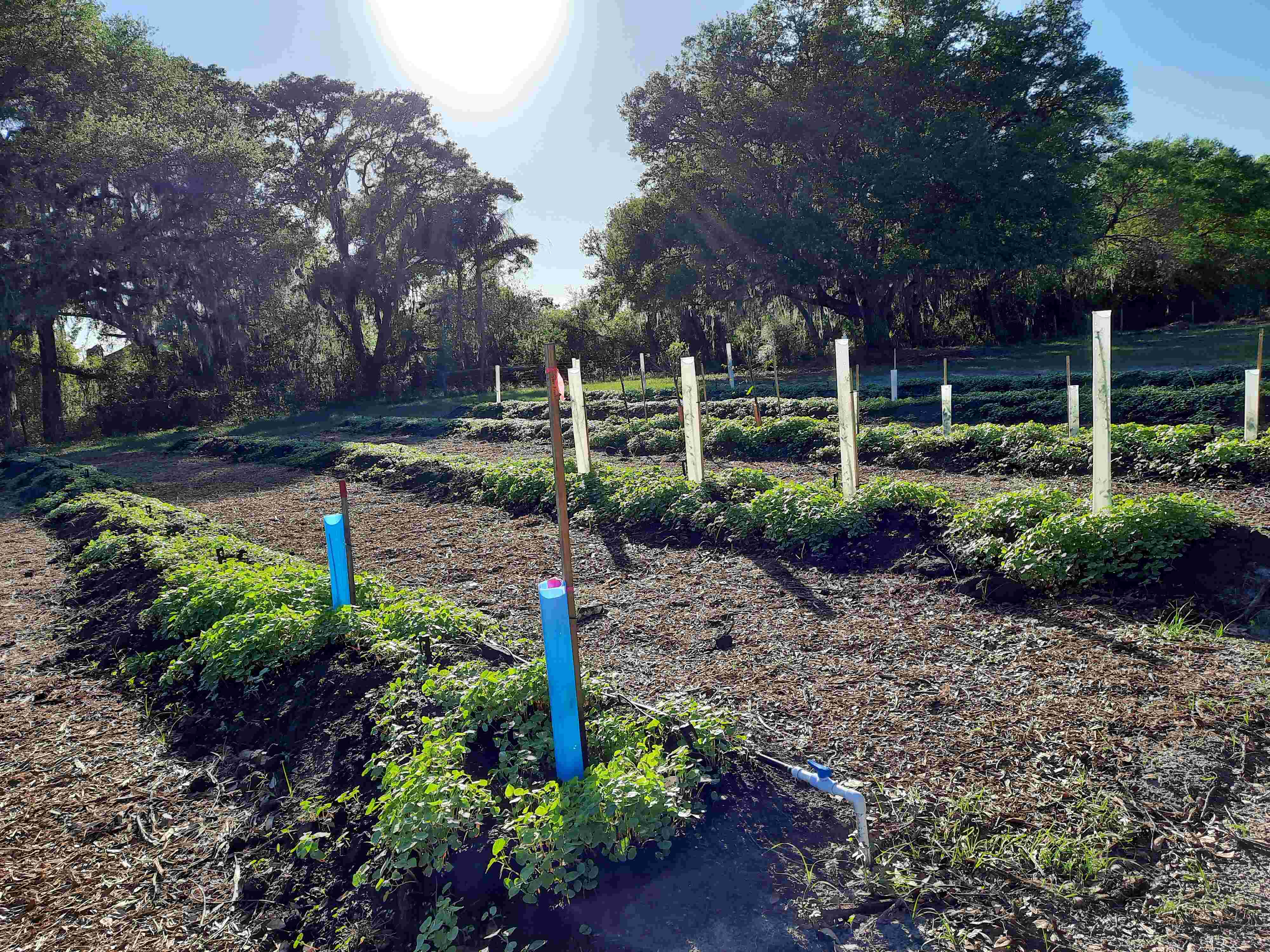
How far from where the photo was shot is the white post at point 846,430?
6.38 m

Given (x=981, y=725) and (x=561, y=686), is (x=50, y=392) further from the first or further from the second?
(x=981, y=725)

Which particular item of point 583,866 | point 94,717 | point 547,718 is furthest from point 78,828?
point 583,866

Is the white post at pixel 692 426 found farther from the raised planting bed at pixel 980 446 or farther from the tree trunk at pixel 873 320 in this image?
the tree trunk at pixel 873 320

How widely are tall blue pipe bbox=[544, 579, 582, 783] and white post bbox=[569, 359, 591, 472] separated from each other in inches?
225

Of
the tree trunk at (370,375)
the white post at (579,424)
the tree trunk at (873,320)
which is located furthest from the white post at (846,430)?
the tree trunk at (370,375)

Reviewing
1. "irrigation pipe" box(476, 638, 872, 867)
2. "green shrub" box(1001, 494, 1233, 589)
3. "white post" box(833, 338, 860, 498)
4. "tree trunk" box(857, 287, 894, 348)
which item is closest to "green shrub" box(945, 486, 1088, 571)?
"green shrub" box(1001, 494, 1233, 589)

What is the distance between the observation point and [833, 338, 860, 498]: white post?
251 inches

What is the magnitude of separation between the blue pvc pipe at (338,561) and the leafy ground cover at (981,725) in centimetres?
115

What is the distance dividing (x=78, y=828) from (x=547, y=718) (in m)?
1.97

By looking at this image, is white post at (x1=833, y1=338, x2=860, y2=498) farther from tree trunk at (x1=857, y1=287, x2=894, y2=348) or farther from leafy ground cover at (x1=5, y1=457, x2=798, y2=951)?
tree trunk at (x1=857, y1=287, x2=894, y2=348)

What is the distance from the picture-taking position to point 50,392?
23672 mm

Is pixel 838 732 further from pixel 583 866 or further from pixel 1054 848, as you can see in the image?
pixel 583 866

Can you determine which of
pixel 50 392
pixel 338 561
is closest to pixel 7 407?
pixel 50 392

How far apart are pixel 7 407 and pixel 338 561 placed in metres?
24.1
